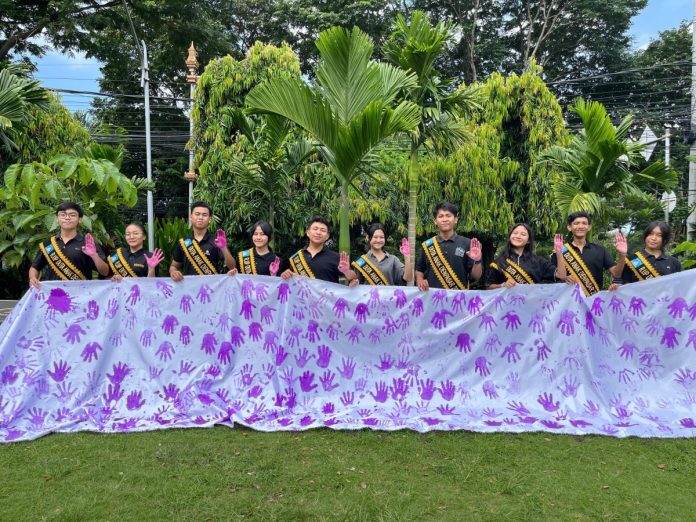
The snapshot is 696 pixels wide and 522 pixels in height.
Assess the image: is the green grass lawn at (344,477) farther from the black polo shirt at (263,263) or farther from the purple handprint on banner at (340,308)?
the black polo shirt at (263,263)

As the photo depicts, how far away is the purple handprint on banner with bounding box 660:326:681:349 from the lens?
4.24m

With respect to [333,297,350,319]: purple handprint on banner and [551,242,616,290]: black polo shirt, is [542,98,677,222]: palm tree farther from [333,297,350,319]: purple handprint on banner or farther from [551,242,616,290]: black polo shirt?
[333,297,350,319]: purple handprint on banner

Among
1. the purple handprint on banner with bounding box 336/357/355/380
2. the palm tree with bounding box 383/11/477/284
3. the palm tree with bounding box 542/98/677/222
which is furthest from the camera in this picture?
the palm tree with bounding box 542/98/677/222

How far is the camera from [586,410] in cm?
396

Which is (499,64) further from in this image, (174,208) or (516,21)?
(174,208)

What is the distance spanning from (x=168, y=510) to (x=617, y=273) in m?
4.00

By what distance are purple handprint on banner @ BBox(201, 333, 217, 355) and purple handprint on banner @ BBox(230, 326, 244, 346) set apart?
0.15 m

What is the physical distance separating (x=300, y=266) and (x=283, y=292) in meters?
0.33

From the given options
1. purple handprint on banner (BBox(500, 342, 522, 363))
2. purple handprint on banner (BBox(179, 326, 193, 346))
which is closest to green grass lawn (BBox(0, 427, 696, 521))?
purple handprint on banner (BBox(500, 342, 522, 363))

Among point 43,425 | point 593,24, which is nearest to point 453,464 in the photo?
point 43,425

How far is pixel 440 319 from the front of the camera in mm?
4375

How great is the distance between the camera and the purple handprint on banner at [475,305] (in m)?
4.37

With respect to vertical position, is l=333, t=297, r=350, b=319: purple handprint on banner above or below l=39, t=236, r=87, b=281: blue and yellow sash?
below

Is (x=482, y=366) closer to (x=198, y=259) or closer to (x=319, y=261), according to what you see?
(x=319, y=261)
